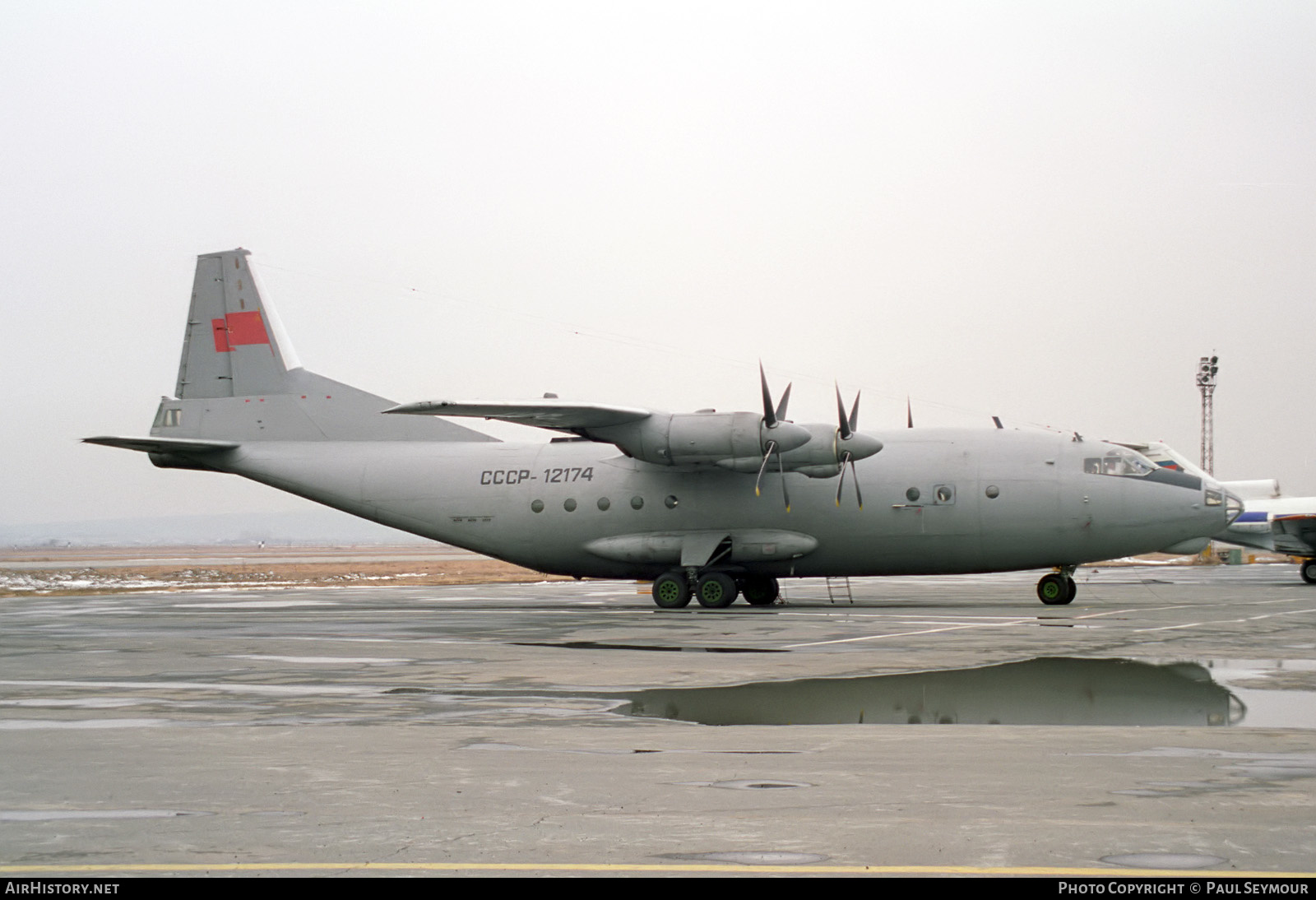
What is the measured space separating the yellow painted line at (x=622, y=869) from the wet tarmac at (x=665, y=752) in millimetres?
23

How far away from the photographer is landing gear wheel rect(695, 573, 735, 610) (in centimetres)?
2919

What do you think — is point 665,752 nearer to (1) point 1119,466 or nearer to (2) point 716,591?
(2) point 716,591

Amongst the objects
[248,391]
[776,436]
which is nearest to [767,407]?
[776,436]

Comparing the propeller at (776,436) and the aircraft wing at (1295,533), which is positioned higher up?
the propeller at (776,436)

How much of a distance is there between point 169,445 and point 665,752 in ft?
91.6

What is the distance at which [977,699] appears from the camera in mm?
12070

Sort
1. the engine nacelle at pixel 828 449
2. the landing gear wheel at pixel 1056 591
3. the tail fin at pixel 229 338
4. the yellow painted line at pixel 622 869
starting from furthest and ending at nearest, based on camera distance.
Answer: the tail fin at pixel 229 338, the engine nacelle at pixel 828 449, the landing gear wheel at pixel 1056 591, the yellow painted line at pixel 622 869

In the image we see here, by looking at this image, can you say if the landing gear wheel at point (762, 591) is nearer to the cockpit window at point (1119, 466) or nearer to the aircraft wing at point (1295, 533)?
the cockpit window at point (1119, 466)

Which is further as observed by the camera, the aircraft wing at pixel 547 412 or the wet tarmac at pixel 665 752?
the aircraft wing at pixel 547 412

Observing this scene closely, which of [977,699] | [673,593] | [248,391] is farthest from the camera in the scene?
[248,391]

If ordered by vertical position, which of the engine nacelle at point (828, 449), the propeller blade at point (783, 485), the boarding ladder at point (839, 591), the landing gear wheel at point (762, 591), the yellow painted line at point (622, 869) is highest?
the engine nacelle at point (828, 449)

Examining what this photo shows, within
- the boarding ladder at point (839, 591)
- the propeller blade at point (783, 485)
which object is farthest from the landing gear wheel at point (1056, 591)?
the propeller blade at point (783, 485)

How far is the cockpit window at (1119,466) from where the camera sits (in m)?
27.8

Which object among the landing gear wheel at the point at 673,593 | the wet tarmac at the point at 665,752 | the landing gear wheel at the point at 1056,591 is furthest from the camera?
the landing gear wheel at the point at 673,593
